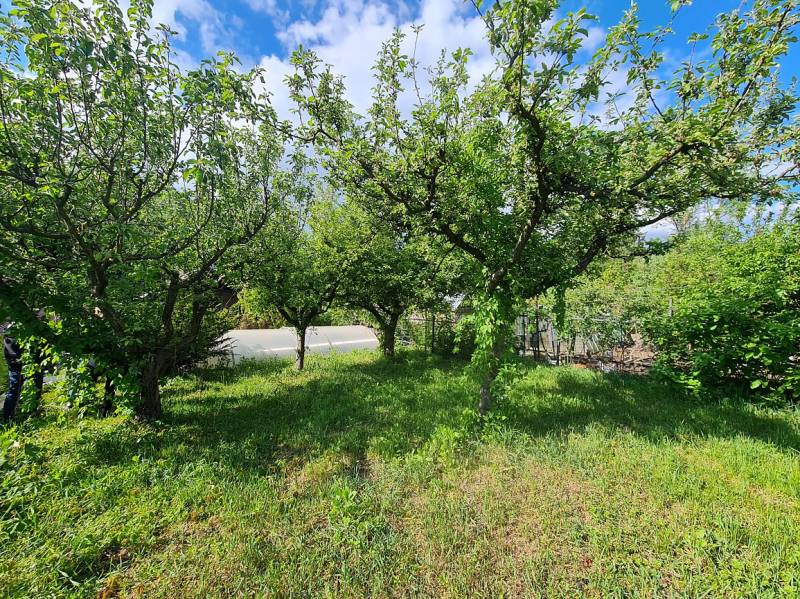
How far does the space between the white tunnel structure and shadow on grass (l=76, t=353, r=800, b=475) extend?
75.7 inches

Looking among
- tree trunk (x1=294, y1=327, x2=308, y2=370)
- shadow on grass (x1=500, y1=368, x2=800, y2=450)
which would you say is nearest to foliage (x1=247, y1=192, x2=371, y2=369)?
tree trunk (x1=294, y1=327, x2=308, y2=370)

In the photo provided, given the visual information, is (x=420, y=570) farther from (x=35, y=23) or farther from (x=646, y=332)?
(x=646, y=332)

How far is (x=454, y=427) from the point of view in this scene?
479 centimetres

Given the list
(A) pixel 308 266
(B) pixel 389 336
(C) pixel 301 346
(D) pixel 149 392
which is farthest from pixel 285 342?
(D) pixel 149 392

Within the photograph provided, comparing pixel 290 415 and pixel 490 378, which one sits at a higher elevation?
pixel 490 378

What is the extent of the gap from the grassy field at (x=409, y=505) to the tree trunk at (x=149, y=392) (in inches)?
8.5

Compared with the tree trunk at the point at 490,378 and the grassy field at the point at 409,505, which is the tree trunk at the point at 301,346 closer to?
the grassy field at the point at 409,505

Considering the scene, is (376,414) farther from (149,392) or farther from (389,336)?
(389,336)

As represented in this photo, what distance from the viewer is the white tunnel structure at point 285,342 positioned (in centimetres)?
1003

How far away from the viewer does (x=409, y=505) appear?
121 inches

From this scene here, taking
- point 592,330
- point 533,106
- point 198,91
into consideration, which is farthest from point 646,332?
point 198,91

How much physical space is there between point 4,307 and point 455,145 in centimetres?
562

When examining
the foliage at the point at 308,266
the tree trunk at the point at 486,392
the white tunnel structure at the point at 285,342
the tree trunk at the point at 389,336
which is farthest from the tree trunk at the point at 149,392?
the tree trunk at the point at 389,336

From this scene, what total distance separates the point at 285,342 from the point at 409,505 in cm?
907
